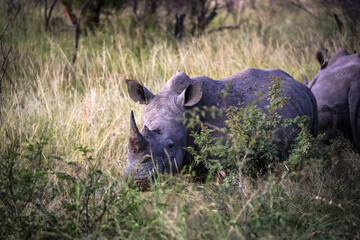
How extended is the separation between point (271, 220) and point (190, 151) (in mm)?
1119

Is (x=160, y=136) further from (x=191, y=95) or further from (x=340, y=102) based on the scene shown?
(x=340, y=102)

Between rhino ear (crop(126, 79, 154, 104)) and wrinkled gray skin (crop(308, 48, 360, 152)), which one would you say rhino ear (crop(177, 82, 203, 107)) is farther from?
wrinkled gray skin (crop(308, 48, 360, 152))

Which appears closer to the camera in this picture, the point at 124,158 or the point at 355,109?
the point at 124,158

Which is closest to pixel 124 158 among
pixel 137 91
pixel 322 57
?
→ pixel 137 91

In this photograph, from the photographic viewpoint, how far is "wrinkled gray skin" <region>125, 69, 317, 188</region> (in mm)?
3777

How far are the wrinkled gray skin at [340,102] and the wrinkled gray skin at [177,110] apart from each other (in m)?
0.50

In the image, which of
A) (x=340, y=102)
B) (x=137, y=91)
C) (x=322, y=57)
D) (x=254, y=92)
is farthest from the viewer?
(x=322, y=57)

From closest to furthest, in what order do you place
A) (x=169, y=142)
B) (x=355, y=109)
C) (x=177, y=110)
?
(x=169, y=142) < (x=177, y=110) < (x=355, y=109)

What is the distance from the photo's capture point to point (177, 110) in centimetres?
414

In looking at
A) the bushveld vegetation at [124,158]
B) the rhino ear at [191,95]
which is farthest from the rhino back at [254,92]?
the bushveld vegetation at [124,158]

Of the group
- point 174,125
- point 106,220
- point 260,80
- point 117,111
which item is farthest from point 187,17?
point 106,220

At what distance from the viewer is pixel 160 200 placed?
3.05m

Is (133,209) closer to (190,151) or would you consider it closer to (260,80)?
(190,151)

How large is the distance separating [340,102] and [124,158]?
231cm
